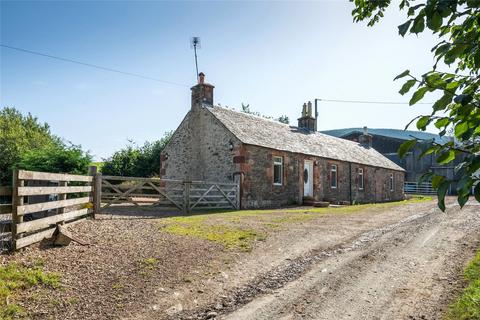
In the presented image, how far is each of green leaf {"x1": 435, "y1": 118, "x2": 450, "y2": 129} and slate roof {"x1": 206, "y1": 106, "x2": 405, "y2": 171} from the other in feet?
50.9

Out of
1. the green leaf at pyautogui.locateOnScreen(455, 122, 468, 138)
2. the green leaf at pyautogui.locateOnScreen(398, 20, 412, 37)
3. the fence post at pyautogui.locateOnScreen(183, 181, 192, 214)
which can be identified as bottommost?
the fence post at pyautogui.locateOnScreen(183, 181, 192, 214)

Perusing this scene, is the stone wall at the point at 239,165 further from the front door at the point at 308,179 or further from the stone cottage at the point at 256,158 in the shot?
the front door at the point at 308,179

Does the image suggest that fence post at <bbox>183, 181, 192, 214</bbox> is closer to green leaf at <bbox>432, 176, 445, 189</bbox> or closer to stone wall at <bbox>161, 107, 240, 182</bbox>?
stone wall at <bbox>161, 107, 240, 182</bbox>

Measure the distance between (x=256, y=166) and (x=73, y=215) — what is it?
10.7 m

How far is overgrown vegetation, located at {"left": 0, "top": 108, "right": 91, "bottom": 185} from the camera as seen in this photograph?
14219 millimetres

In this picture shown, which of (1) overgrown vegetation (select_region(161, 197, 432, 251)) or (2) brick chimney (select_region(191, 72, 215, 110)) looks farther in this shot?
(2) brick chimney (select_region(191, 72, 215, 110))

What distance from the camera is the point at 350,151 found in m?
28.1

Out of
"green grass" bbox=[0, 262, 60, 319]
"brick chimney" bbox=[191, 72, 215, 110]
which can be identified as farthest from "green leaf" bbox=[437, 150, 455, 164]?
"brick chimney" bbox=[191, 72, 215, 110]

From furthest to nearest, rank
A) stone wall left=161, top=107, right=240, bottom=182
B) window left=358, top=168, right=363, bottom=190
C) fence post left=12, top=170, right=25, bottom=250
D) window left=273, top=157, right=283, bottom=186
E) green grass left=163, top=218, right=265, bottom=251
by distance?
window left=358, top=168, right=363, bottom=190 < window left=273, top=157, right=283, bottom=186 < stone wall left=161, top=107, right=240, bottom=182 < green grass left=163, top=218, right=265, bottom=251 < fence post left=12, top=170, right=25, bottom=250

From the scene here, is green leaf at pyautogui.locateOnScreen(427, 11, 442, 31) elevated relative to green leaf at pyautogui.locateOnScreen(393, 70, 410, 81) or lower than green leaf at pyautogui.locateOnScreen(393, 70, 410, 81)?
elevated

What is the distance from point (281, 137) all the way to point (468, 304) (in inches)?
680

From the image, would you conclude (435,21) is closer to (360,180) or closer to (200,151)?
(200,151)

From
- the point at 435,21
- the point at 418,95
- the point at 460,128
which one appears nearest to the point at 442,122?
the point at 460,128

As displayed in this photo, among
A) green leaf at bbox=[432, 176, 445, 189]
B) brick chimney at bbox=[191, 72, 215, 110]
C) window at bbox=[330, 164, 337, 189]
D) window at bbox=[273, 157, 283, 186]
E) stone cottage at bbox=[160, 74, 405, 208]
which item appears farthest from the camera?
window at bbox=[330, 164, 337, 189]
